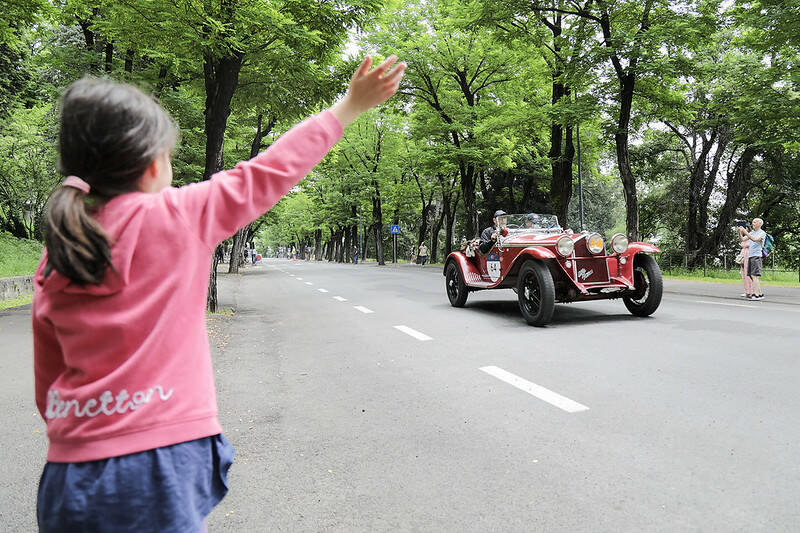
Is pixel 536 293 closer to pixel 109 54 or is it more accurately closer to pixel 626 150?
pixel 626 150

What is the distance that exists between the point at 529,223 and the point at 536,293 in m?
2.39

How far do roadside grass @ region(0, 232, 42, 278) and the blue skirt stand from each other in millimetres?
14552

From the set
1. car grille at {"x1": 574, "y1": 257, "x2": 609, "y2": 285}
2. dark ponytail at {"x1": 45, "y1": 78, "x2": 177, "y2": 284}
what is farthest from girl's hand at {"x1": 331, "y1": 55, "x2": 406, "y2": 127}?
car grille at {"x1": 574, "y1": 257, "x2": 609, "y2": 285}

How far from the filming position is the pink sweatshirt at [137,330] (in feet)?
3.92

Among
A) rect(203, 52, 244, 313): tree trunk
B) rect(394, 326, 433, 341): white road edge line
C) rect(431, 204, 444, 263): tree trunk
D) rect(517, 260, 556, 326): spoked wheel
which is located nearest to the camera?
rect(394, 326, 433, 341): white road edge line

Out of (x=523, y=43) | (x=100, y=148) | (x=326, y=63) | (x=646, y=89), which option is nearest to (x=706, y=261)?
(x=646, y=89)

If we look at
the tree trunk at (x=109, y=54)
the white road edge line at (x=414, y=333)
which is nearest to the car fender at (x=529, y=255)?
the white road edge line at (x=414, y=333)

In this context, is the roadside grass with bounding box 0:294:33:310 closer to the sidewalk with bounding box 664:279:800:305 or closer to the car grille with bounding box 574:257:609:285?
the car grille with bounding box 574:257:609:285

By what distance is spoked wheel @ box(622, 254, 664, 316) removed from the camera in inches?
325

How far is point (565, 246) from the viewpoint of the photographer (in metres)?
8.05

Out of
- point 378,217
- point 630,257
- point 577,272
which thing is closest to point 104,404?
point 577,272

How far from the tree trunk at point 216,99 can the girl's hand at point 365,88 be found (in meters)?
9.27

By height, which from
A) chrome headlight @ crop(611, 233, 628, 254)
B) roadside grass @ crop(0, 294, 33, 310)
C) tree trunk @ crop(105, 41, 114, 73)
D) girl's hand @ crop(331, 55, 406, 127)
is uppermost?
tree trunk @ crop(105, 41, 114, 73)

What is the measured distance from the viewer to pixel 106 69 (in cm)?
1323
